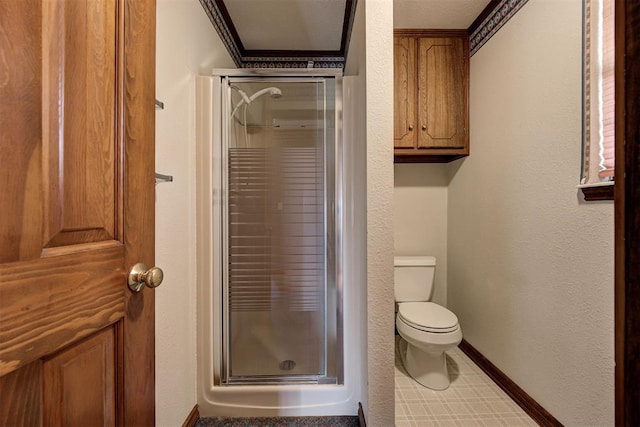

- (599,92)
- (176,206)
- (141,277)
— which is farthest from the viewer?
(176,206)

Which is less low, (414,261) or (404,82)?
(404,82)

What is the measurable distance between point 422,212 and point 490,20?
147 centimetres

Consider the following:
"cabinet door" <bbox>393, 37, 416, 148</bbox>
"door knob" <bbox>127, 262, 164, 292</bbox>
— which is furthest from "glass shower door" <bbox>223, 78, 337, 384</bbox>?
"door knob" <bbox>127, 262, 164, 292</bbox>

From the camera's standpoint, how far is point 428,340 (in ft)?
5.52

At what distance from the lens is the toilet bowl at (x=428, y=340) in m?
1.68

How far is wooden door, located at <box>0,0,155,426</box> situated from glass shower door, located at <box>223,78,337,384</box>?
883mm

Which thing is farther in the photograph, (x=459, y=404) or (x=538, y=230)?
(x=459, y=404)

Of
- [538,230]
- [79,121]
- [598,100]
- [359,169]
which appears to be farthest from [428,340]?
[79,121]

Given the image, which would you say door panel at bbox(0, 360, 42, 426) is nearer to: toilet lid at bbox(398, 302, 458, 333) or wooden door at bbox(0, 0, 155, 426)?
wooden door at bbox(0, 0, 155, 426)

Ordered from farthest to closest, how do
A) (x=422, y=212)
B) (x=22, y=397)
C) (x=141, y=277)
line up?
(x=422, y=212), (x=141, y=277), (x=22, y=397)

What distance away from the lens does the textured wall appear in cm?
119

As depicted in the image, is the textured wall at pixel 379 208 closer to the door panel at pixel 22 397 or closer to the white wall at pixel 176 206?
the white wall at pixel 176 206

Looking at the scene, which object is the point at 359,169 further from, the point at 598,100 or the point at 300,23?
the point at 300,23

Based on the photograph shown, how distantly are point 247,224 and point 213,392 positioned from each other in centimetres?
94
